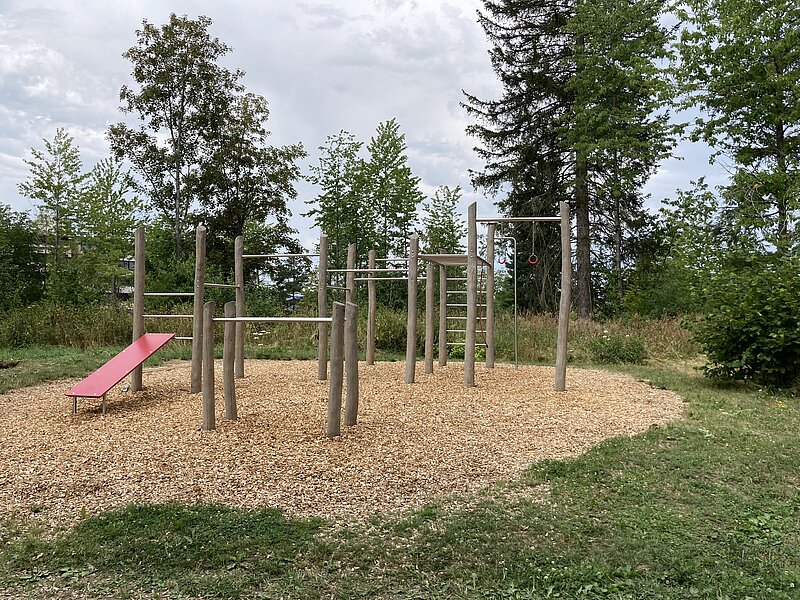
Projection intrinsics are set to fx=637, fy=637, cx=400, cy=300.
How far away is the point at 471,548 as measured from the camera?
320cm

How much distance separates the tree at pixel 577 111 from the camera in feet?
59.5

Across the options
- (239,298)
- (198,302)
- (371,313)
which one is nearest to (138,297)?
(239,298)

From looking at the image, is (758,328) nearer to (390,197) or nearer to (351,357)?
(351,357)

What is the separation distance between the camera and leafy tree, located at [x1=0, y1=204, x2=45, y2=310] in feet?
54.0

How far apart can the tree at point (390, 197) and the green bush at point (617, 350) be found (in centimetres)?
678

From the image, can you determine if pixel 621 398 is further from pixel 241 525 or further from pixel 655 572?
pixel 241 525

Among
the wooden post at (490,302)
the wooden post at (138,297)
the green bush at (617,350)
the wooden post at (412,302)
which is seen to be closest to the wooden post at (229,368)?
the wooden post at (138,297)

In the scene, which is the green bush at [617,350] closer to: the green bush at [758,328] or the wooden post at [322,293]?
the green bush at [758,328]

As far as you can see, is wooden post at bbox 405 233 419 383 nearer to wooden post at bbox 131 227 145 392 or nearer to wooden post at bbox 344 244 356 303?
wooden post at bbox 344 244 356 303

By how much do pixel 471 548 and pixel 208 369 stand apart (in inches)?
114

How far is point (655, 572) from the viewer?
2969mm

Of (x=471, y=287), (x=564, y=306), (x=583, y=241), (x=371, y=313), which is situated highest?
(x=583, y=241)

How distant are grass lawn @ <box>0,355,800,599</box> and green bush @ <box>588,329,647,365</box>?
7.33 metres

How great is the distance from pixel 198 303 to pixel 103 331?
7.83 metres
